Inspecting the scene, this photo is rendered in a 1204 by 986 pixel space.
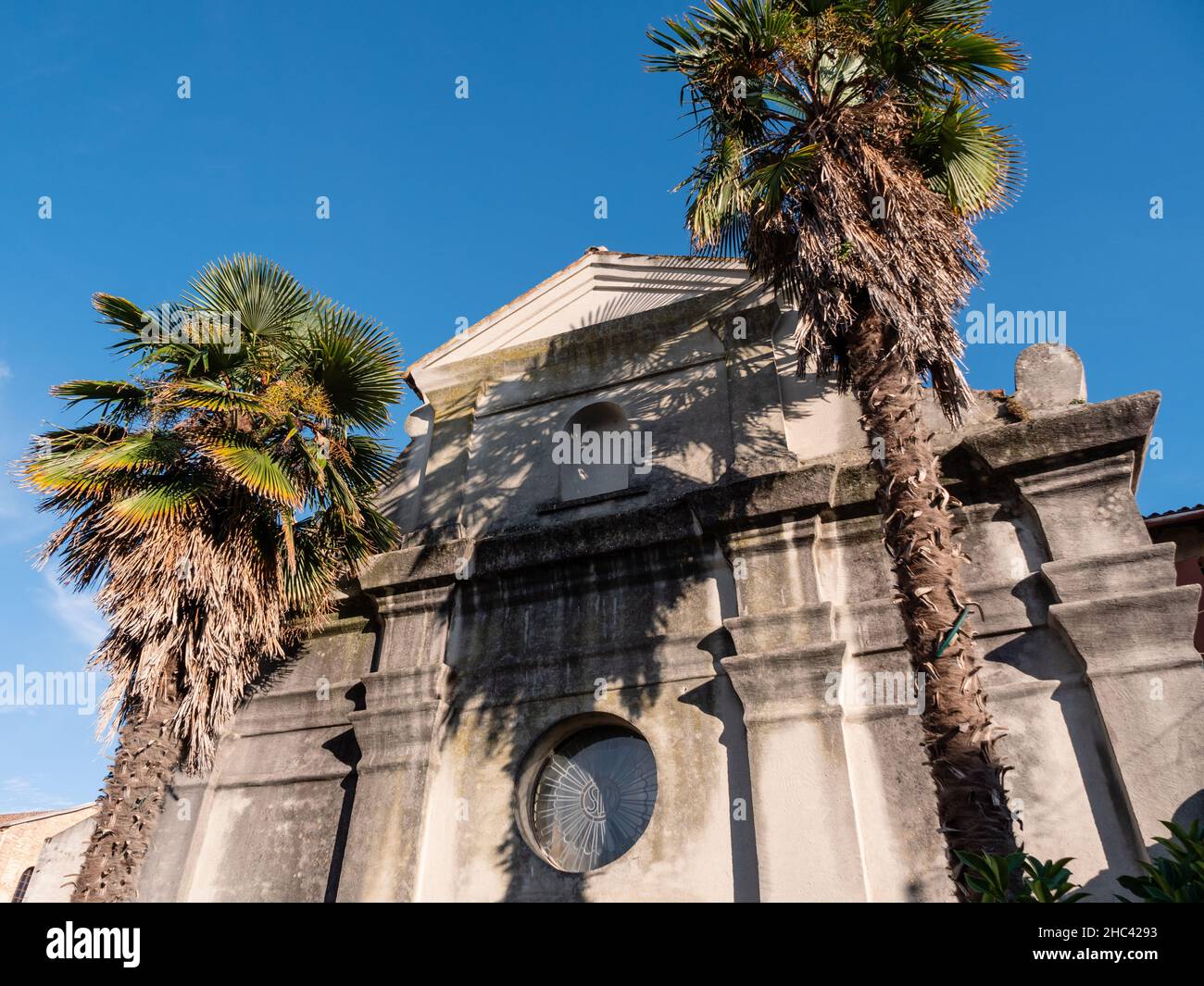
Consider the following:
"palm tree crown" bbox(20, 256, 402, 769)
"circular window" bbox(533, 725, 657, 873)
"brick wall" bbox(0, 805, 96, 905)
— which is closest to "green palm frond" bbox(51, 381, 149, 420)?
"palm tree crown" bbox(20, 256, 402, 769)

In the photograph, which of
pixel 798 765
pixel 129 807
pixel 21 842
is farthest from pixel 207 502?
pixel 21 842

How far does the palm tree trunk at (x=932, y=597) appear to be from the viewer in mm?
5555

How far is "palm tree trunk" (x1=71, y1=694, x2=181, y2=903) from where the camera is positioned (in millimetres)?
8125

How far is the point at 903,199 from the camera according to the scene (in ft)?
25.0

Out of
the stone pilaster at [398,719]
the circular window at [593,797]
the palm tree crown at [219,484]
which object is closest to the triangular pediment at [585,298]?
the palm tree crown at [219,484]

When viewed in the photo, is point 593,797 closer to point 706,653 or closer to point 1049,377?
point 706,653

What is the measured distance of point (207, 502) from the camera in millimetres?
9438

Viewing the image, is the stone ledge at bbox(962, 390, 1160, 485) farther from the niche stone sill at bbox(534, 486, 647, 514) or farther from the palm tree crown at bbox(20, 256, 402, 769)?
the palm tree crown at bbox(20, 256, 402, 769)

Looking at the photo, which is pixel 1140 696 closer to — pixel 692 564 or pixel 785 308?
pixel 692 564

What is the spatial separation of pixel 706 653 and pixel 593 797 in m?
1.82

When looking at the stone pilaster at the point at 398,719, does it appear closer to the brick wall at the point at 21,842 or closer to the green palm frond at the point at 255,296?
the green palm frond at the point at 255,296
